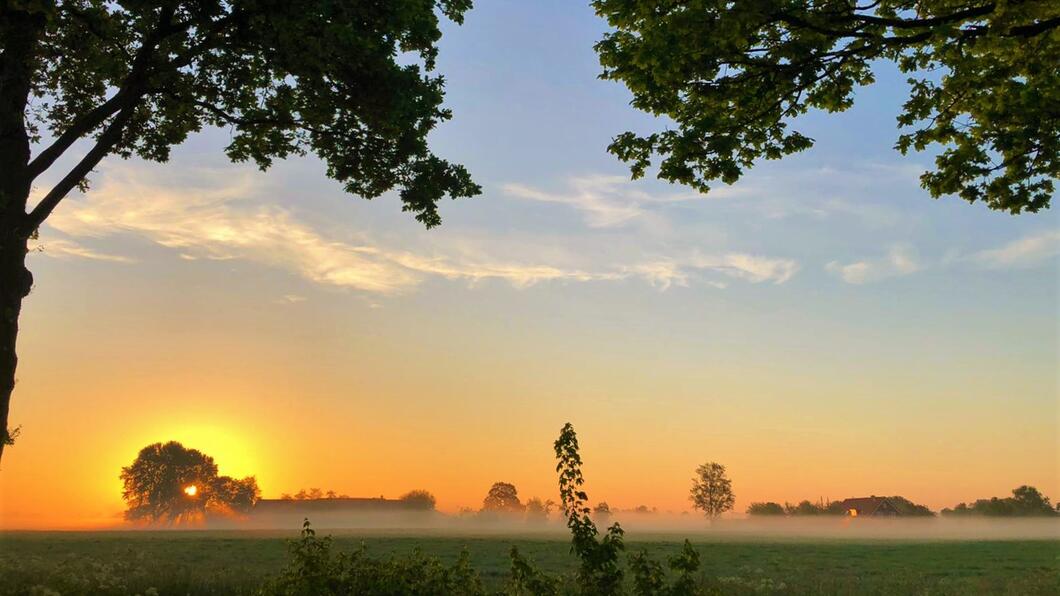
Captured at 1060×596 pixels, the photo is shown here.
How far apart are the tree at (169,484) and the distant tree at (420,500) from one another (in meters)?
40.5

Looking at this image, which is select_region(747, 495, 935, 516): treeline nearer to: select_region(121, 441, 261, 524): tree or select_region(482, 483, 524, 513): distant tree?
select_region(482, 483, 524, 513): distant tree

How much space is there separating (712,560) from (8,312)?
3787cm

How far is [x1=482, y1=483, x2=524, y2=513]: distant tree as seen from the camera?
157 metres

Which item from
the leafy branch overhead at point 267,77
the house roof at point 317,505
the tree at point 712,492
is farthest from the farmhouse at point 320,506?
the leafy branch overhead at point 267,77

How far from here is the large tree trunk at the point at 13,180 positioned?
13.0m

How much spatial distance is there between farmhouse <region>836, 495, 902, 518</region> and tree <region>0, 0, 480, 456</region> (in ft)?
466

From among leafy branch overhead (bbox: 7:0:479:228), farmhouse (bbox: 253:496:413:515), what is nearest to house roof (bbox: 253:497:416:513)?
farmhouse (bbox: 253:496:413:515)

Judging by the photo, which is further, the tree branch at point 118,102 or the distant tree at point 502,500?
the distant tree at point 502,500

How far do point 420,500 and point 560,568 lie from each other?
439 feet

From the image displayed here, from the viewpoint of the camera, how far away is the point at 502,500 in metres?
159

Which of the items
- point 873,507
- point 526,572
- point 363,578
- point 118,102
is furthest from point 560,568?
point 873,507

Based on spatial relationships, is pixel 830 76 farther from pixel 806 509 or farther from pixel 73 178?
pixel 806 509

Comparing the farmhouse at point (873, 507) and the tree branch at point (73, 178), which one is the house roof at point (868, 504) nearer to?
the farmhouse at point (873, 507)

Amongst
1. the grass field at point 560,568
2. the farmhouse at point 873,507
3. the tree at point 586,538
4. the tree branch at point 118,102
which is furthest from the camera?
the farmhouse at point 873,507
